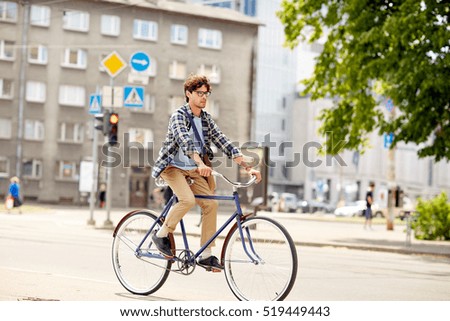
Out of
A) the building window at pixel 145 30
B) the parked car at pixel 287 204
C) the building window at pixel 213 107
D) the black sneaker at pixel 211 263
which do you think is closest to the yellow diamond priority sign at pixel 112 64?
the black sneaker at pixel 211 263

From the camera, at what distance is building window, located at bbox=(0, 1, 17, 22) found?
59094mm

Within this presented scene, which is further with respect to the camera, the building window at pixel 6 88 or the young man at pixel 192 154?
the building window at pixel 6 88

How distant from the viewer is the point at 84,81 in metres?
60.7

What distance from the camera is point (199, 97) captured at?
23.4 ft

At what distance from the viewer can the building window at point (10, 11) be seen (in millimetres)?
59094

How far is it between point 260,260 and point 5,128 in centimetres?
5450

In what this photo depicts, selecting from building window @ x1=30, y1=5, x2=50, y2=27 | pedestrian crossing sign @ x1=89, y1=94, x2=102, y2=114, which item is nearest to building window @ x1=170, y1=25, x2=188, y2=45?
building window @ x1=30, y1=5, x2=50, y2=27

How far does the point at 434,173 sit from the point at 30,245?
106 meters

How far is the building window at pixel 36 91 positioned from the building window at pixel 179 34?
10484 millimetres

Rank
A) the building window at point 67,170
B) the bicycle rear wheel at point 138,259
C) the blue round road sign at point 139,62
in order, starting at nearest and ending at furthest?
1. the bicycle rear wheel at point 138,259
2. the blue round road sign at point 139,62
3. the building window at point 67,170

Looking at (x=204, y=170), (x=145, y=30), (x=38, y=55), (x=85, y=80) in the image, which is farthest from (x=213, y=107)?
(x=204, y=170)

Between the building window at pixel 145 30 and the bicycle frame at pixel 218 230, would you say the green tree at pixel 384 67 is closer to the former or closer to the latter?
the bicycle frame at pixel 218 230

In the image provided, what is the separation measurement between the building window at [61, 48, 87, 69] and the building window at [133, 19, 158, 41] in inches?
165

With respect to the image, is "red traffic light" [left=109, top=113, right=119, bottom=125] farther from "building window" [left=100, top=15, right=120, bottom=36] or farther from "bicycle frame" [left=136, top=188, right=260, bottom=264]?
"building window" [left=100, top=15, right=120, bottom=36]
